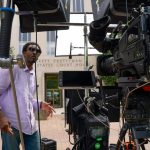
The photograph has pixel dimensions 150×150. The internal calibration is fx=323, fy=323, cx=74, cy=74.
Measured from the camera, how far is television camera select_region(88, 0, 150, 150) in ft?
6.43

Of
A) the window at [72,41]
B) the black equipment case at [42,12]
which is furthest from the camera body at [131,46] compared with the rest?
the window at [72,41]

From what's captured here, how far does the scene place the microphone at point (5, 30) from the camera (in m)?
1.19

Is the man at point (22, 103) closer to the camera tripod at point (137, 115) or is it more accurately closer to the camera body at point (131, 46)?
the camera body at point (131, 46)

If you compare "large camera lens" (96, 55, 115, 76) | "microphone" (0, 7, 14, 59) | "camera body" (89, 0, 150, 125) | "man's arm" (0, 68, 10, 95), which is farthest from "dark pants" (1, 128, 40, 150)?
"microphone" (0, 7, 14, 59)

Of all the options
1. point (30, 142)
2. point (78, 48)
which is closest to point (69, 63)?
point (78, 48)

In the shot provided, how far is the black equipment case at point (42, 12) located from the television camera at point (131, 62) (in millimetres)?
312

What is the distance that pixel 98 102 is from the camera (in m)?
3.06

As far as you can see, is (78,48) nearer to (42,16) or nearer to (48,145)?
(48,145)

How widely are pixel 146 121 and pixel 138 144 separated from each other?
0.65 feet

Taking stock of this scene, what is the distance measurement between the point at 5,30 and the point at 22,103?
1902 mm

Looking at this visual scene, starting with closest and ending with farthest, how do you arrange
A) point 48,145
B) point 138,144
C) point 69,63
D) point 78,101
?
point 138,144, point 78,101, point 48,145, point 69,63

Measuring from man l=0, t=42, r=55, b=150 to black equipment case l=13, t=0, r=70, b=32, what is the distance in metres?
0.23

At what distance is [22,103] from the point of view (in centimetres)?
303

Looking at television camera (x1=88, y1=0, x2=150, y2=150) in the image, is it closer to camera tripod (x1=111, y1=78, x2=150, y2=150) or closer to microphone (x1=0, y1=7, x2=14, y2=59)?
camera tripod (x1=111, y1=78, x2=150, y2=150)
